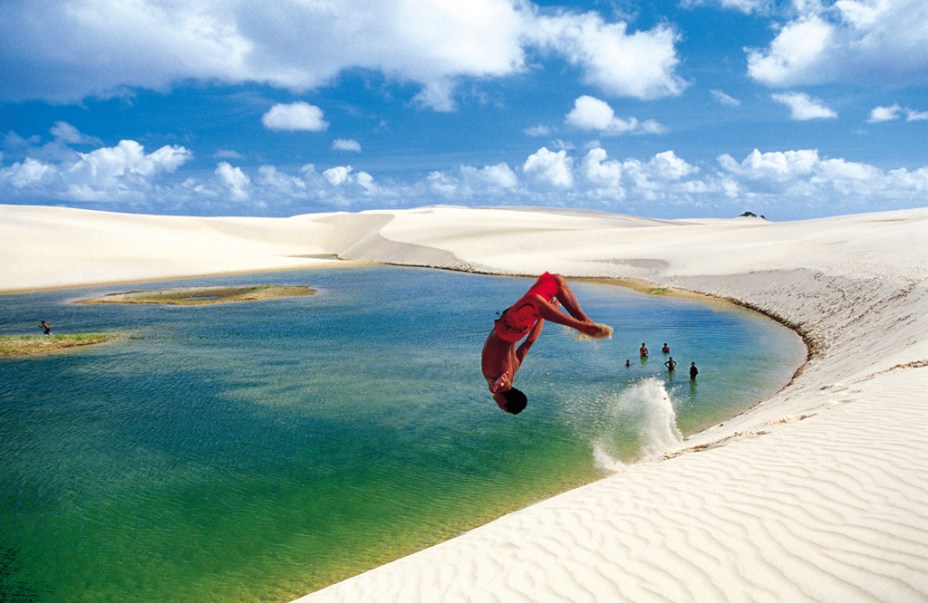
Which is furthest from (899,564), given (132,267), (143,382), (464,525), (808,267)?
(132,267)

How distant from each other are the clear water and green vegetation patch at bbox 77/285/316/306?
14.5 meters

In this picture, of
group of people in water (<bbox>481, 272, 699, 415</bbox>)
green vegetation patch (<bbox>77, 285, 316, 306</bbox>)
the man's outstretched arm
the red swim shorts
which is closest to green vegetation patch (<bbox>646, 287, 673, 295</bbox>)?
green vegetation patch (<bbox>77, 285, 316, 306</bbox>)

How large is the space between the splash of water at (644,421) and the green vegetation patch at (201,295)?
35249 millimetres

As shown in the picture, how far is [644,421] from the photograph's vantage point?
1742 cm

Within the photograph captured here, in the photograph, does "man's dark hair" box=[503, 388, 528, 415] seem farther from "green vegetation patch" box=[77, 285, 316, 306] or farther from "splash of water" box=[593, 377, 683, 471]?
"green vegetation patch" box=[77, 285, 316, 306]

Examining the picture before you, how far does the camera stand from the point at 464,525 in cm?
1162

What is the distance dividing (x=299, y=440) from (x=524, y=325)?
14608 mm

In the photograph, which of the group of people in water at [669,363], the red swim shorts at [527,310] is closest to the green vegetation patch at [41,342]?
the group of people in water at [669,363]

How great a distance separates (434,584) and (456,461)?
8.10m

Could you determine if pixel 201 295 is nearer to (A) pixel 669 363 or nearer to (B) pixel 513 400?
(A) pixel 669 363

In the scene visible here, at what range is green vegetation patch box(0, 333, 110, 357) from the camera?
2883cm

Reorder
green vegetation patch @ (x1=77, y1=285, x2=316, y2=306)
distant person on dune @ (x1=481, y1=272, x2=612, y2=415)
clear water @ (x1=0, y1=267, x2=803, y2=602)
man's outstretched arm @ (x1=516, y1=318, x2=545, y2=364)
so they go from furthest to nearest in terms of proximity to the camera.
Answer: green vegetation patch @ (x1=77, y1=285, x2=316, y2=306) → clear water @ (x1=0, y1=267, x2=803, y2=602) → man's outstretched arm @ (x1=516, y1=318, x2=545, y2=364) → distant person on dune @ (x1=481, y1=272, x2=612, y2=415)

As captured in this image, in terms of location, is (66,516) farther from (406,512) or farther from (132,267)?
(132,267)

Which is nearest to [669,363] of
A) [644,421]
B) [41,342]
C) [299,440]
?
[644,421]
